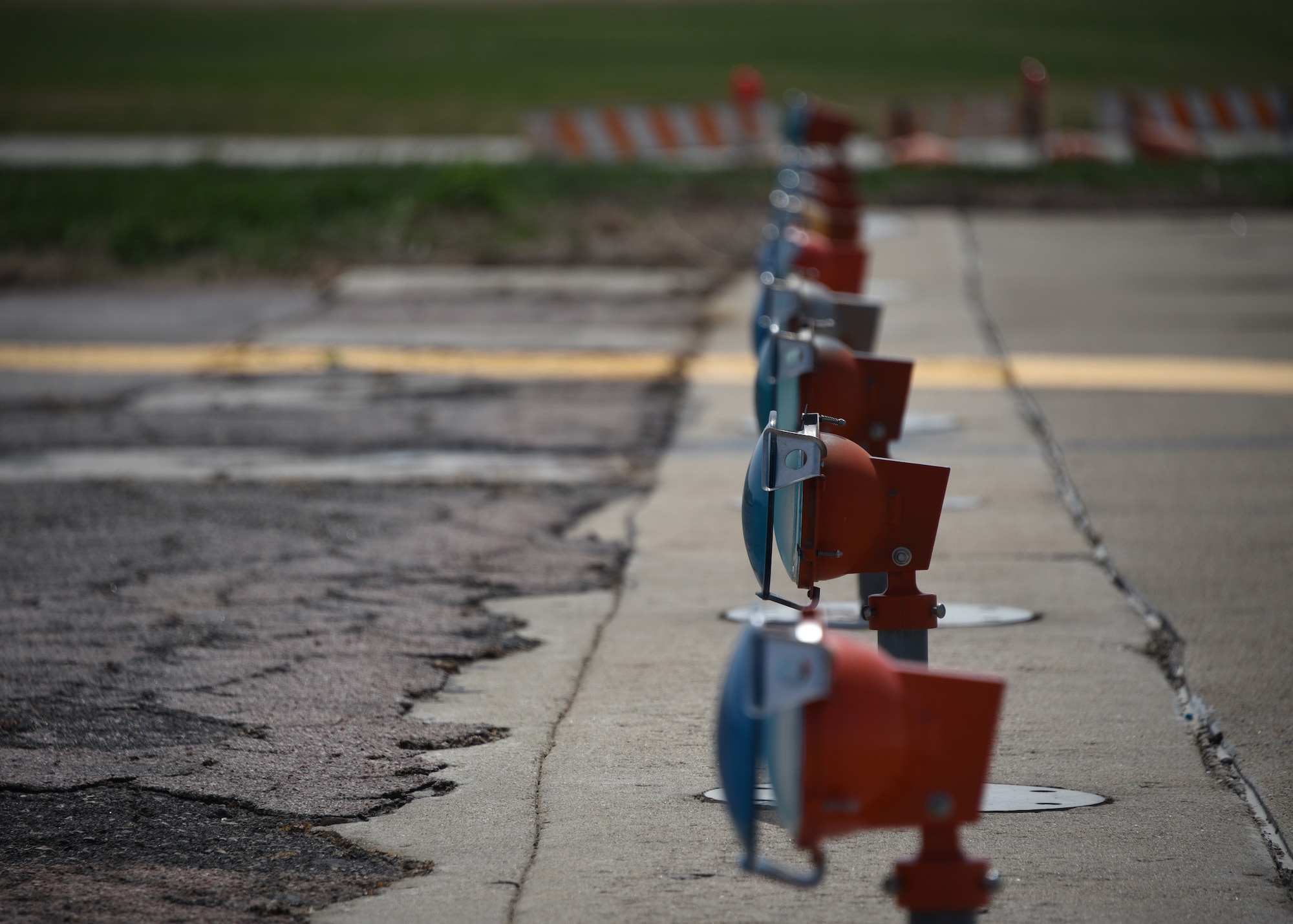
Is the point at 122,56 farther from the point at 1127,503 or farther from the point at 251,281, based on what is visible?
the point at 1127,503

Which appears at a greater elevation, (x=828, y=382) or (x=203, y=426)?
(x=828, y=382)

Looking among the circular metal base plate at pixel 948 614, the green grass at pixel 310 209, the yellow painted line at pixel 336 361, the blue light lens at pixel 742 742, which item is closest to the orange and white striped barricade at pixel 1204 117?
the green grass at pixel 310 209

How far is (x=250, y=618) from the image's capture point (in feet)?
15.4

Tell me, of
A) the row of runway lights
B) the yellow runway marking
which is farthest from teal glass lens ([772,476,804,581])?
the yellow runway marking

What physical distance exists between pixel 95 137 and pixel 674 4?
27.4 metres

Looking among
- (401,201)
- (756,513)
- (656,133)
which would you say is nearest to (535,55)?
(656,133)

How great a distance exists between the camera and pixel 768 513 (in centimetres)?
289

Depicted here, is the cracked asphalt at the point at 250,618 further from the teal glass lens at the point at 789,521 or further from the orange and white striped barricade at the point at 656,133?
the orange and white striped barricade at the point at 656,133

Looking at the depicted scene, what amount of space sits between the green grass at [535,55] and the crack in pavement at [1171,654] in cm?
1845

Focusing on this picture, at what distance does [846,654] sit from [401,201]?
12318 millimetres

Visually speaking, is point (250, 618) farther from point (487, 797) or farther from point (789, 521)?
point (789, 521)

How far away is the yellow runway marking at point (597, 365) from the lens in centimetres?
795

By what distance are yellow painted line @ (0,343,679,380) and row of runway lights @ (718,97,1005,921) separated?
3618 mm

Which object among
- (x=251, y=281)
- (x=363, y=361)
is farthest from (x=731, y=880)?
(x=251, y=281)
